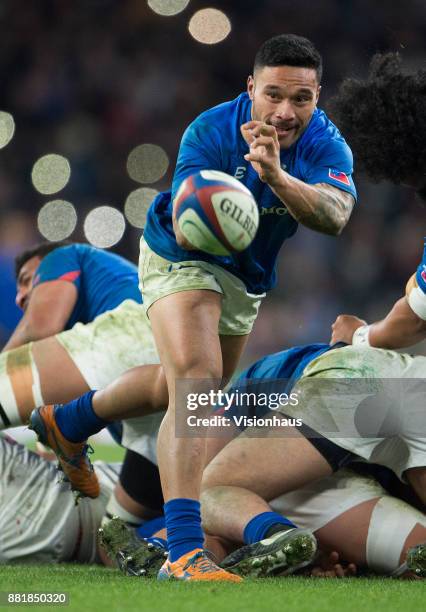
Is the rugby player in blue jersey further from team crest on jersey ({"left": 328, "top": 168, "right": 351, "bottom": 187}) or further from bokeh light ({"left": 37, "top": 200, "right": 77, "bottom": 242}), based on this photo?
bokeh light ({"left": 37, "top": 200, "right": 77, "bottom": 242})

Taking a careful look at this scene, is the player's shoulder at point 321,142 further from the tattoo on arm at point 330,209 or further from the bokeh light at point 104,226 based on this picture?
the bokeh light at point 104,226

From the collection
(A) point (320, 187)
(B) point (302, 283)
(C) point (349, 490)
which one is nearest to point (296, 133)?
(A) point (320, 187)

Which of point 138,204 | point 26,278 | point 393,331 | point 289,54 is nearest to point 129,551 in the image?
point 393,331

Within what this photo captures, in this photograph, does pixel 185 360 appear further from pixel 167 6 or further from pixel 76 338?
pixel 167 6

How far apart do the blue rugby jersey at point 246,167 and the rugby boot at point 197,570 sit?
3.41 ft

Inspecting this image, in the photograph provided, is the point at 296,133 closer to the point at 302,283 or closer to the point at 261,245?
the point at 261,245

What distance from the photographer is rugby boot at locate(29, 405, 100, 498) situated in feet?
12.2

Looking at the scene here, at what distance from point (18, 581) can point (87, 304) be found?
227cm

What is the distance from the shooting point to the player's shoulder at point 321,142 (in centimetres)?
348

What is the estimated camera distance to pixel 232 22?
39.0ft

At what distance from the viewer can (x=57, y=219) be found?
37.3 ft

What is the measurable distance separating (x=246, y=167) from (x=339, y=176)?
13.6 inches

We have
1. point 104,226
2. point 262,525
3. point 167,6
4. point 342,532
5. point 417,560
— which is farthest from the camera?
point 167,6

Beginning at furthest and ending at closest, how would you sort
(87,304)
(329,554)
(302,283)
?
(302,283) < (87,304) < (329,554)
